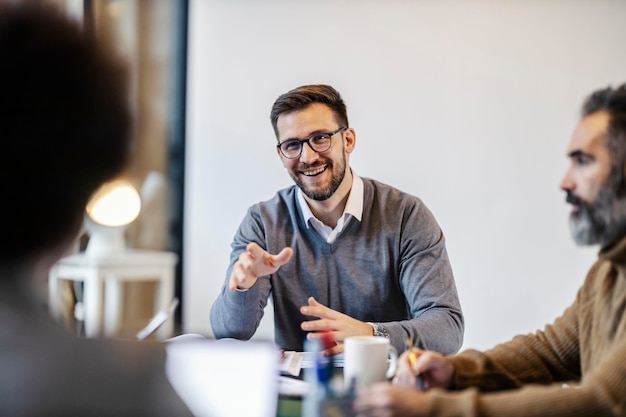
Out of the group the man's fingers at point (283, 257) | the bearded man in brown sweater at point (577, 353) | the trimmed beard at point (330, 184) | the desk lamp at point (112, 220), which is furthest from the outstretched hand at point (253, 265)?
the desk lamp at point (112, 220)

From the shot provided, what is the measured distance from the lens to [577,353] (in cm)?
119

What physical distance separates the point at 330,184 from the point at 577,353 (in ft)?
3.18

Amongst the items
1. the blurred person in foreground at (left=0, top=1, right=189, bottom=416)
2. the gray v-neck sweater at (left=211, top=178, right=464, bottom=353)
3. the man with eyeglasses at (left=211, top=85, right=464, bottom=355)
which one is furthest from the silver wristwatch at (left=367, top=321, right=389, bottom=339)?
the blurred person in foreground at (left=0, top=1, right=189, bottom=416)

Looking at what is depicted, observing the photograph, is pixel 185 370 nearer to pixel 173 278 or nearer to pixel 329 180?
pixel 329 180

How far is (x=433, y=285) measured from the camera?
5.81ft

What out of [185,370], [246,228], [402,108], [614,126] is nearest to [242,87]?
[402,108]

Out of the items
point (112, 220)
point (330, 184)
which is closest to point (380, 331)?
point (330, 184)

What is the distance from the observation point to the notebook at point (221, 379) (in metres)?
0.74

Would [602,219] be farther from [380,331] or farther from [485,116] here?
[485,116]

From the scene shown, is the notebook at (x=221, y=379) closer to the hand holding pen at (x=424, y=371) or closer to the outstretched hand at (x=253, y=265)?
the hand holding pen at (x=424, y=371)

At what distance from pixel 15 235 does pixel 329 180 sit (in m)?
1.46

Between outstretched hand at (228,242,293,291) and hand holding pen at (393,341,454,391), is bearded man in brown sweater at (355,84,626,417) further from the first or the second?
outstretched hand at (228,242,293,291)

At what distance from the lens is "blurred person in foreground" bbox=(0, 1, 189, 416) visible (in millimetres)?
547

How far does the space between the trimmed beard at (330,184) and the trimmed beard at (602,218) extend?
964mm
